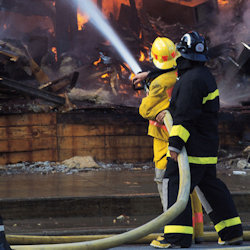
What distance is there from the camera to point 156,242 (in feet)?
13.2

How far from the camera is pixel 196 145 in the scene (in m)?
4.03

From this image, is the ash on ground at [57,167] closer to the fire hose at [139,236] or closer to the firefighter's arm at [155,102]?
the firefighter's arm at [155,102]

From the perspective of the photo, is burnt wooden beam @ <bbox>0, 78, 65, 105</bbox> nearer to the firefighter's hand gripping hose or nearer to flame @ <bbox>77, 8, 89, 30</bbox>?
flame @ <bbox>77, 8, 89, 30</bbox>

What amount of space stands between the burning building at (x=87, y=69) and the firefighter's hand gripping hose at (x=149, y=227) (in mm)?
5648

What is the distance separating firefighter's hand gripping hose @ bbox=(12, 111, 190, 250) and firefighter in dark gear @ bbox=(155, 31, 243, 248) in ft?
0.45

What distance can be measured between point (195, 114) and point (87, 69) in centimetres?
817

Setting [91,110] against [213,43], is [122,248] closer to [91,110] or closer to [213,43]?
[91,110]

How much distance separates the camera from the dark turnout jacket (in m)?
3.96

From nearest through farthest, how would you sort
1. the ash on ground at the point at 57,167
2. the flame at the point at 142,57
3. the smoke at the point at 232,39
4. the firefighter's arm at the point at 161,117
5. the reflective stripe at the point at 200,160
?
the reflective stripe at the point at 200,160 < the firefighter's arm at the point at 161,117 < the ash on ground at the point at 57,167 < the smoke at the point at 232,39 < the flame at the point at 142,57

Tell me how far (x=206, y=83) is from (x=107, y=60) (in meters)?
8.20

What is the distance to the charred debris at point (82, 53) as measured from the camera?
10.4 meters

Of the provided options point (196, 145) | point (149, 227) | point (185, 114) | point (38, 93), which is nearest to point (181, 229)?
point (149, 227)

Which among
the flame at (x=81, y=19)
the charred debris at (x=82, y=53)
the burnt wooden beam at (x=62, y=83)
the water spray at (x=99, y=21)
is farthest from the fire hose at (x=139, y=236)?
the flame at (x=81, y=19)

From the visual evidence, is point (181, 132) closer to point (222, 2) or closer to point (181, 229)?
point (181, 229)
